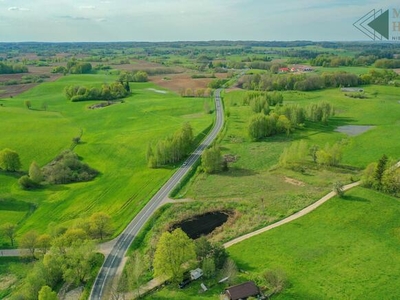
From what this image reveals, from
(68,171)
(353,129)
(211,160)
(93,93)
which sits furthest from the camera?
(93,93)

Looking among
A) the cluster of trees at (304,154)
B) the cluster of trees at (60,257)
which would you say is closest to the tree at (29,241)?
the cluster of trees at (60,257)

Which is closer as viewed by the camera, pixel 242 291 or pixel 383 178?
pixel 242 291

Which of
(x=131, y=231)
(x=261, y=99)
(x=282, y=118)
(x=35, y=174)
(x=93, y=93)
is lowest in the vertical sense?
(x=131, y=231)

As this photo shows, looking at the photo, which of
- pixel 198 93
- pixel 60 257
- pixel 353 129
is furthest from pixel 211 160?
pixel 198 93

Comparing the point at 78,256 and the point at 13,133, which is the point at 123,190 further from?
the point at 13,133

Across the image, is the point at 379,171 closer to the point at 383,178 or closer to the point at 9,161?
the point at 383,178

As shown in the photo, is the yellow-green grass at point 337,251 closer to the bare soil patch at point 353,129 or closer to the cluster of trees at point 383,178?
the cluster of trees at point 383,178

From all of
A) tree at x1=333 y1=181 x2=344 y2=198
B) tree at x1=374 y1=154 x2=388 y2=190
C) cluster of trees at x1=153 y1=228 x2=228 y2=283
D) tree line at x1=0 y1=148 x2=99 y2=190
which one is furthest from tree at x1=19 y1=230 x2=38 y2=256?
tree at x1=374 y1=154 x2=388 y2=190
